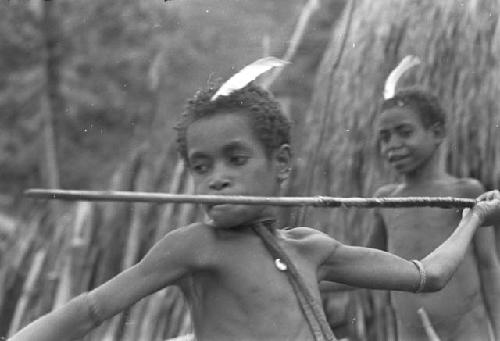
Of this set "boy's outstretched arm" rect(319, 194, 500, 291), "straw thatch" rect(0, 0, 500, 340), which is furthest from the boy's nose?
"straw thatch" rect(0, 0, 500, 340)

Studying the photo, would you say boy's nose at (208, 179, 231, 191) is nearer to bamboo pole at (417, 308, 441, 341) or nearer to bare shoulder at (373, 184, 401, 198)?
bamboo pole at (417, 308, 441, 341)

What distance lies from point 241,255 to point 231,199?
23 cm

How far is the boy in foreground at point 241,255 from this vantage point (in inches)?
77.0

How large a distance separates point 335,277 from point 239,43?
330 cm

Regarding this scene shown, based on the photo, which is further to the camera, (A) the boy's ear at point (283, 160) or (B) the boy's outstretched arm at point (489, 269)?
(B) the boy's outstretched arm at point (489, 269)

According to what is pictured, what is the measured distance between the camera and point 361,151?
4.44 metres

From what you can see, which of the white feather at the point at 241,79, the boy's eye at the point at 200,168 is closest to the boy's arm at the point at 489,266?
the white feather at the point at 241,79

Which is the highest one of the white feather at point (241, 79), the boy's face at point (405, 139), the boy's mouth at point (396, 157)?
the white feather at point (241, 79)

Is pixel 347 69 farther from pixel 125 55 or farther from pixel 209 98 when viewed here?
pixel 209 98

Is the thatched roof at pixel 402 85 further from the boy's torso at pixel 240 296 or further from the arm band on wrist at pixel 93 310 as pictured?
the arm band on wrist at pixel 93 310

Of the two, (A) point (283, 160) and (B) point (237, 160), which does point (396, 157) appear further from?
(B) point (237, 160)

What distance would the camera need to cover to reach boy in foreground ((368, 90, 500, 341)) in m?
3.11

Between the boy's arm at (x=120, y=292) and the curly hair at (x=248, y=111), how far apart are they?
220 mm

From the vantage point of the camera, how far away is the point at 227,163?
2.01 metres
